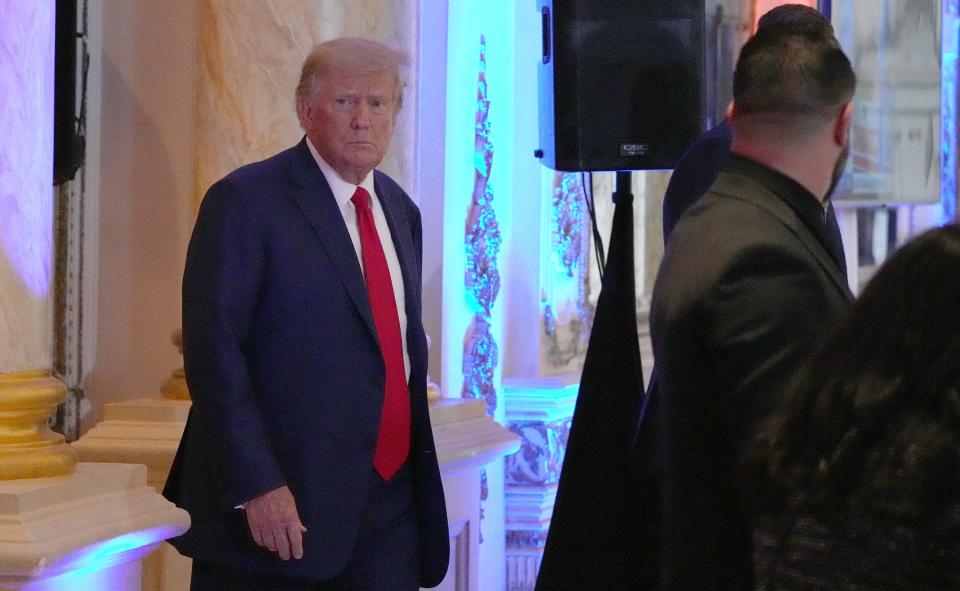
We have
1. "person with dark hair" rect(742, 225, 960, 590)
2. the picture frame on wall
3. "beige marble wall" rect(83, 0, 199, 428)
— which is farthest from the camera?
the picture frame on wall

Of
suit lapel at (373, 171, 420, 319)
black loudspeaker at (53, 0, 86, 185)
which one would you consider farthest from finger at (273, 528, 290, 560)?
black loudspeaker at (53, 0, 86, 185)

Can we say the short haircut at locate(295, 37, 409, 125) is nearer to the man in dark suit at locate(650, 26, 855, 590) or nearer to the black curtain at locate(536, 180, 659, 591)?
the black curtain at locate(536, 180, 659, 591)

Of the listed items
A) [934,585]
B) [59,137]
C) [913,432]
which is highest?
[59,137]

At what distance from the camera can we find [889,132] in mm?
9320

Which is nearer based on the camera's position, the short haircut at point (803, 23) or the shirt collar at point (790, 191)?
the shirt collar at point (790, 191)

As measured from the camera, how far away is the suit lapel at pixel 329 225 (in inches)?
113

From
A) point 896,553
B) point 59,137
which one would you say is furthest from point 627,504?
point 59,137

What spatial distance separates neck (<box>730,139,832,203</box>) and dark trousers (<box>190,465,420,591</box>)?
104 centimetres

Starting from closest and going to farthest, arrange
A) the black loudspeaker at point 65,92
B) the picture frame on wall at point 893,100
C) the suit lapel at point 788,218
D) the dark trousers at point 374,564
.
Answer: the suit lapel at point 788,218 < the dark trousers at point 374,564 < the black loudspeaker at point 65,92 < the picture frame on wall at point 893,100

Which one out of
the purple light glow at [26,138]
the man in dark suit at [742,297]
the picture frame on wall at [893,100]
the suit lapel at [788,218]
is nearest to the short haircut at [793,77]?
the man in dark suit at [742,297]

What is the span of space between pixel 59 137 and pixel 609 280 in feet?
4.59

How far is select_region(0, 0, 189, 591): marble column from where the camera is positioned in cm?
276

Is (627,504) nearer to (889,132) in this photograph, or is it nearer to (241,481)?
(241,481)

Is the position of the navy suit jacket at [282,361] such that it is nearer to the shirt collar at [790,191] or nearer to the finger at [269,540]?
the finger at [269,540]
